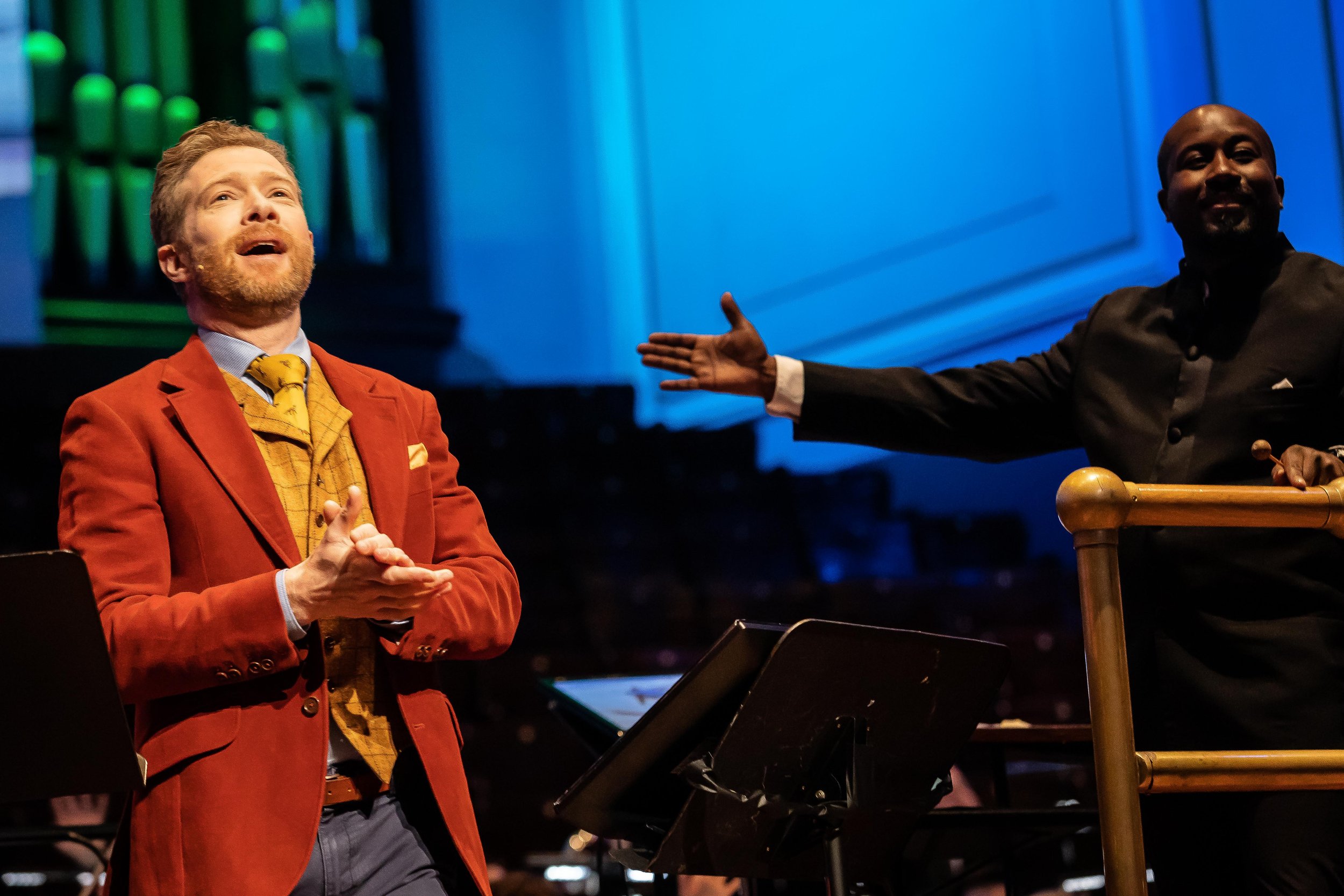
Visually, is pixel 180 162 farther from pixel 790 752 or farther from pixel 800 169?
pixel 800 169

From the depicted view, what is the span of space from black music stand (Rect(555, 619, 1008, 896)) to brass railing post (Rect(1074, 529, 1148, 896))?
22 centimetres

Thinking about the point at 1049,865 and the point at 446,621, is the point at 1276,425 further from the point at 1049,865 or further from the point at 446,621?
the point at 1049,865

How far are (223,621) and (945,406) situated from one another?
4.07 feet

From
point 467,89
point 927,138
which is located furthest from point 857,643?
point 467,89

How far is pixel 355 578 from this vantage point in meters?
1.24

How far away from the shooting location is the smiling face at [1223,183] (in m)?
1.95

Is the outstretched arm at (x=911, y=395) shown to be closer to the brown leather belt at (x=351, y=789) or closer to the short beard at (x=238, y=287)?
the short beard at (x=238, y=287)

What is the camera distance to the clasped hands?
1.22 m

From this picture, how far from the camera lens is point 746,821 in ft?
4.80

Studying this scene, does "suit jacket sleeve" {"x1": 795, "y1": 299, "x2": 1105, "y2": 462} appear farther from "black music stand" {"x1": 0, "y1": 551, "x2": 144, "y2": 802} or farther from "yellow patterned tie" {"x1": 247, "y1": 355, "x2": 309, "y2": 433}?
"black music stand" {"x1": 0, "y1": 551, "x2": 144, "y2": 802}

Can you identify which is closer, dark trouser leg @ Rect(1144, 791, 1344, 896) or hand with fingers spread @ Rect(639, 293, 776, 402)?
dark trouser leg @ Rect(1144, 791, 1344, 896)

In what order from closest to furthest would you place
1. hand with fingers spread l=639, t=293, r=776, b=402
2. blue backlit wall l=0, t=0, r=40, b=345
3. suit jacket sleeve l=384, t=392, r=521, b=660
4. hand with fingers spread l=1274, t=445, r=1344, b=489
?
suit jacket sleeve l=384, t=392, r=521, b=660 < hand with fingers spread l=1274, t=445, r=1344, b=489 < hand with fingers spread l=639, t=293, r=776, b=402 < blue backlit wall l=0, t=0, r=40, b=345

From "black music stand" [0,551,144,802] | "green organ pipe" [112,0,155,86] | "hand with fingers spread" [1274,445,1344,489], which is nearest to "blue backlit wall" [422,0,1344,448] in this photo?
"green organ pipe" [112,0,155,86]

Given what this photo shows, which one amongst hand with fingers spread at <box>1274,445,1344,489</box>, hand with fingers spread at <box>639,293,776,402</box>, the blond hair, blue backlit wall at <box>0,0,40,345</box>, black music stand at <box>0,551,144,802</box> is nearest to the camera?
black music stand at <box>0,551,144,802</box>
